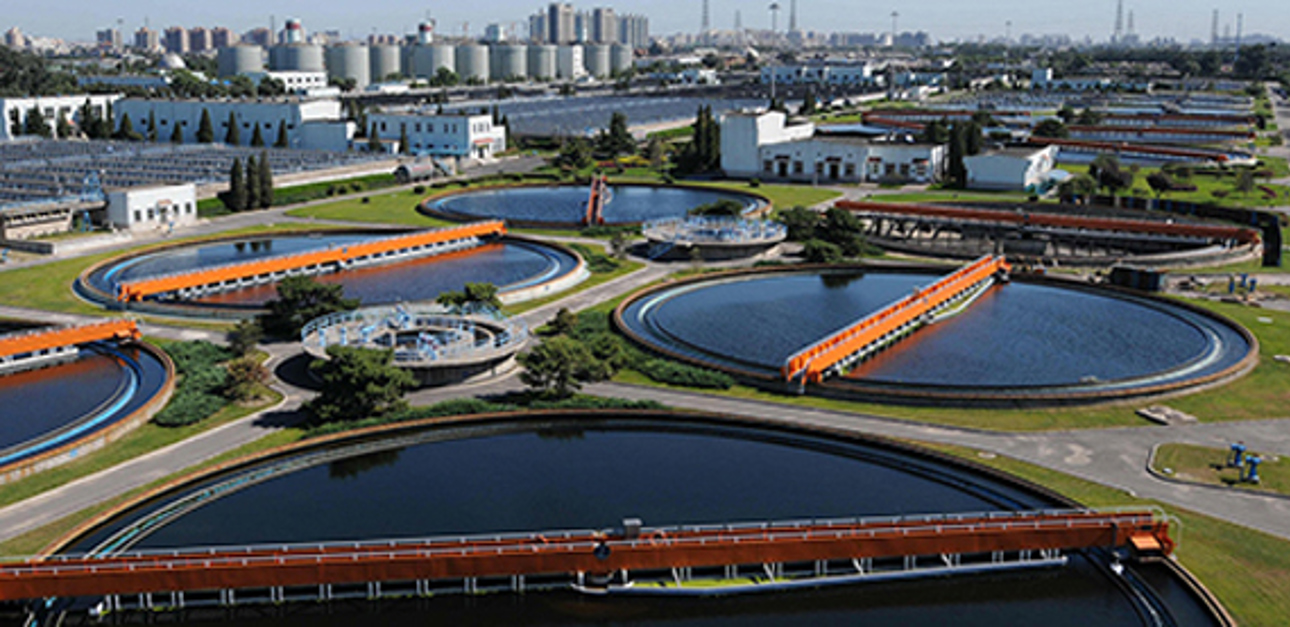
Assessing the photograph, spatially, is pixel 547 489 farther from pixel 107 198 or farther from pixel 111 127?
pixel 111 127

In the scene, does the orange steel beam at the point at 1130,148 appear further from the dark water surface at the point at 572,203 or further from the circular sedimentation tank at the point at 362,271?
the circular sedimentation tank at the point at 362,271

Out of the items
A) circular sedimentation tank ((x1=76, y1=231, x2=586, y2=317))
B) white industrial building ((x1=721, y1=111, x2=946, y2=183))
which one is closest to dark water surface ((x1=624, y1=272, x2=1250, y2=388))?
circular sedimentation tank ((x1=76, y1=231, x2=586, y2=317))

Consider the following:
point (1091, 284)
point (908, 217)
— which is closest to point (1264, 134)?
point (908, 217)

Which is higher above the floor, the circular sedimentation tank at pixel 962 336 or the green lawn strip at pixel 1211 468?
the circular sedimentation tank at pixel 962 336

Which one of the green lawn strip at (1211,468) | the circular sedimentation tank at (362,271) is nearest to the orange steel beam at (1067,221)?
the circular sedimentation tank at (362,271)

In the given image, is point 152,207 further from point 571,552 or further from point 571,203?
point 571,552

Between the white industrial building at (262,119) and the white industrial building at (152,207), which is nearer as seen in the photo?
the white industrial building at (152,207)

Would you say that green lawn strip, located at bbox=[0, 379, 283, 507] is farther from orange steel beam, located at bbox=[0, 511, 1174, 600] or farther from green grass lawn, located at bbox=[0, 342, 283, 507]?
orange steel beam, located at bbox=[0, 511, 1174, 600]
